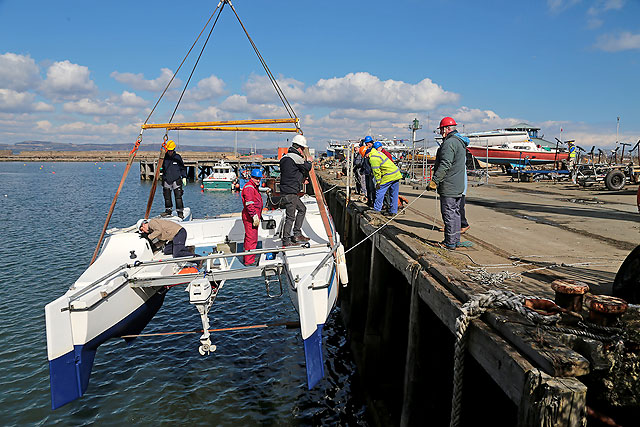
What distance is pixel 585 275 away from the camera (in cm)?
446

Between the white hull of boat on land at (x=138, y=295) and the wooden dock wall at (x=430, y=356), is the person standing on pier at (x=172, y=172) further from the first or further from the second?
the wooden dock wall at (x=430, y=356)

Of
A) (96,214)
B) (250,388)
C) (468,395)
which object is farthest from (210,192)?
(468,395)

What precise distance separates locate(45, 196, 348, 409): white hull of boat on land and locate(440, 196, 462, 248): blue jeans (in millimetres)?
1598

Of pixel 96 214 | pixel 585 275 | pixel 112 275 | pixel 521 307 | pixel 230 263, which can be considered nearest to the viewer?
pixel 521 307

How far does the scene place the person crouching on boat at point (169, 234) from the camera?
265 inches

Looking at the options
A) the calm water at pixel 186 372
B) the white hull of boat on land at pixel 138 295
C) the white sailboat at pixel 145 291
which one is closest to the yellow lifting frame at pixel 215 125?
the white sailboat at pixel 145 291

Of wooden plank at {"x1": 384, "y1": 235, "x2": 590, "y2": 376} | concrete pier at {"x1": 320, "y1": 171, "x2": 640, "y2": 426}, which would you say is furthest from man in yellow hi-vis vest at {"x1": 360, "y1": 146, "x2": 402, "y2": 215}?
wooden plank at {"x1": 384, "y1": 235, "x2": 590, "y2": 376}

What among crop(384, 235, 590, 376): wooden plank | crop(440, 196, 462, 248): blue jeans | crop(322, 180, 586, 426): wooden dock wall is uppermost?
crop(440, 196, 462, 248): blue jeans

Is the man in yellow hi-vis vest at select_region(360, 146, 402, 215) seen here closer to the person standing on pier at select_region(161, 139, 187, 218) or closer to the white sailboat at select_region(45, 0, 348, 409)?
the white sailboat at select_region(45, 0, 348, 409)

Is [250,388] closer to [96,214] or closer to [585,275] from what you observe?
[585,275]

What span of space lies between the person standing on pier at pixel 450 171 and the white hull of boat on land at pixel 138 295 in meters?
1.67

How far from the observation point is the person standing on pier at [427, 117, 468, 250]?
18.3 ft

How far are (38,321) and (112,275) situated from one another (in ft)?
16.0

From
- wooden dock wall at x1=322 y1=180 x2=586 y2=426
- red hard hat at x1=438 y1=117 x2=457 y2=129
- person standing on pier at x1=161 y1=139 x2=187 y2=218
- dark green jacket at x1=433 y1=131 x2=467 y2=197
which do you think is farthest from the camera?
person standing on pier at x1=161 y1=139 x2=187 y2=218
